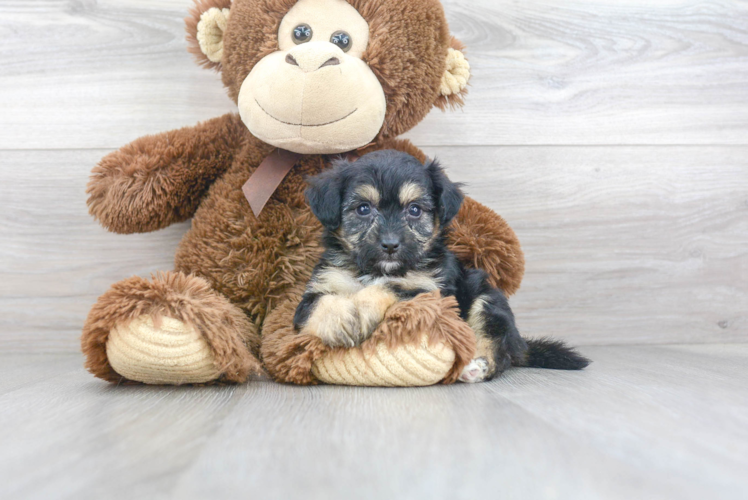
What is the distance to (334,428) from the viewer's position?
1.11 metres

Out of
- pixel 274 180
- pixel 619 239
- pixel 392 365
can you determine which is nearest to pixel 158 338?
pixel 392 365

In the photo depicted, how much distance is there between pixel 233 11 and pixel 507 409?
57.8 inches

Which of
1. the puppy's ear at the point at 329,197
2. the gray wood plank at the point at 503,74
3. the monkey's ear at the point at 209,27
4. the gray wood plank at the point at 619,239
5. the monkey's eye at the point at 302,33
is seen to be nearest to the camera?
the puppy's ear at the point at 329,197

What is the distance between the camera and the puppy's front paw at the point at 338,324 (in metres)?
1.47

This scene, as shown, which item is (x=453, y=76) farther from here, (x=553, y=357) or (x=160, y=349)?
(x=160, y=349)

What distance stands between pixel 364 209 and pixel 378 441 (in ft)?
2.45

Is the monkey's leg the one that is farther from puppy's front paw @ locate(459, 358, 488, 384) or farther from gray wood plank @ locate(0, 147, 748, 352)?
gray wood plank @ locate(0, 147, 748, 352)

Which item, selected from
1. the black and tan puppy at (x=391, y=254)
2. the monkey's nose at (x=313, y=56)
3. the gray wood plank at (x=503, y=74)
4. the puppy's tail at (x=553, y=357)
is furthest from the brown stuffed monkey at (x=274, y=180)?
the gray wood plank at (x=503, y=74)

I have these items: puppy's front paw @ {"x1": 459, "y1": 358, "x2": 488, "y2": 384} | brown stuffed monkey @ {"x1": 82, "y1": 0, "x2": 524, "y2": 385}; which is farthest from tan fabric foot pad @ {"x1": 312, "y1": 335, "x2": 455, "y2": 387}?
puppy's front paw @ {"x1": 459, "y1": 358, "x2": 488, "y2": 384}

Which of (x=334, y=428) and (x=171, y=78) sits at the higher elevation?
(x=171, y=78)

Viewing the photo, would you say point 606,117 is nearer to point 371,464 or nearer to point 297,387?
point 297,387

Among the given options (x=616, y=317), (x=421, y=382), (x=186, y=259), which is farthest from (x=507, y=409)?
(x=616, y=317)

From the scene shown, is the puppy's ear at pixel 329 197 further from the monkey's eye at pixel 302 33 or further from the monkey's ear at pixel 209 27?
the monkey's ear at pixel 209 27

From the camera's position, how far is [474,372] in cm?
162
